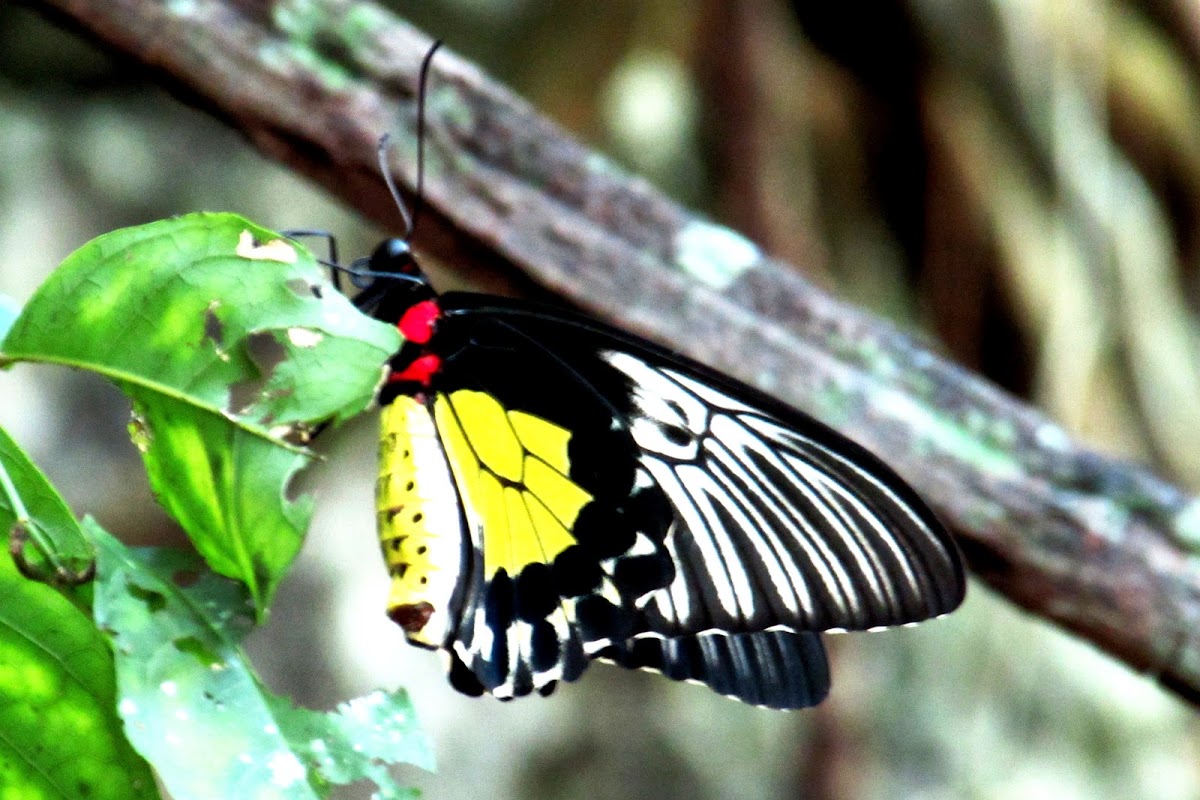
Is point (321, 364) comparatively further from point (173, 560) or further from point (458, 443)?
point (458, 443)

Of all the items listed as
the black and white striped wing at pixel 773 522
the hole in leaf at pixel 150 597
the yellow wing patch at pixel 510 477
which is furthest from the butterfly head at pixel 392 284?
the hole in leaf at pixel 150 597

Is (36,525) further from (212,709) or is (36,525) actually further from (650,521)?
(650,521)

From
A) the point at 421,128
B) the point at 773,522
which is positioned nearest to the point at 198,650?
the point at 773,522

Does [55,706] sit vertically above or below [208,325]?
below

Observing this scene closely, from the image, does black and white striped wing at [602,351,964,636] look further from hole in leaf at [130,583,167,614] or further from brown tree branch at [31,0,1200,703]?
hole in leaf at [130,583,167,614]

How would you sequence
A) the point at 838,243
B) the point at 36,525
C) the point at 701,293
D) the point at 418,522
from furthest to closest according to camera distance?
the point at 838,243
the point at 701,293
the point at 418,522
the point at 36,525

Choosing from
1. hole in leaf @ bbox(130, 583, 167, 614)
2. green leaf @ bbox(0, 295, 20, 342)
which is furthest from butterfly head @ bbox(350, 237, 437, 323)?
hole in leaf @ bbox(130, 583, 167, 614)
